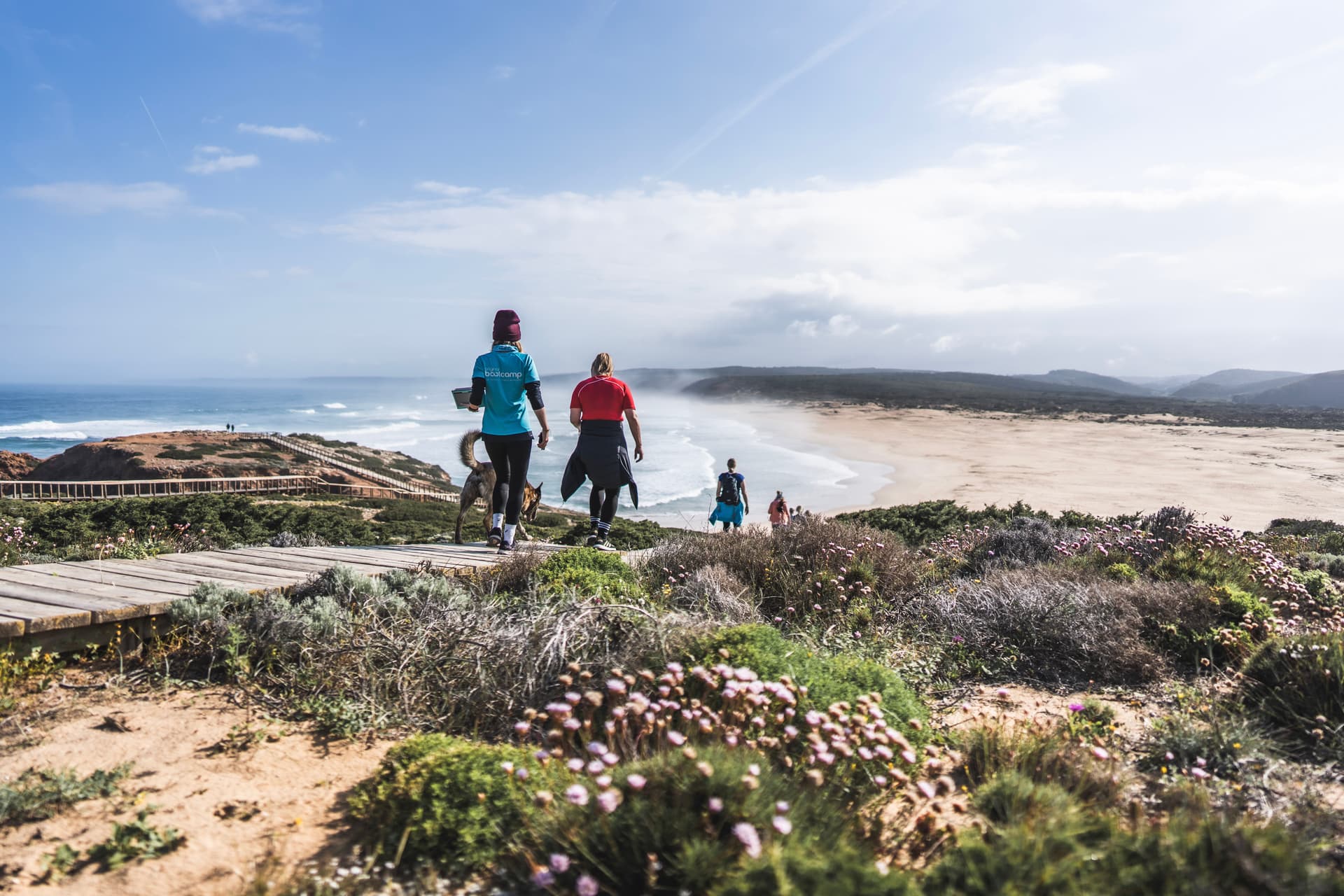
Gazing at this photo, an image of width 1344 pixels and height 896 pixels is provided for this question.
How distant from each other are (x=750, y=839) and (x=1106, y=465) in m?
32.9

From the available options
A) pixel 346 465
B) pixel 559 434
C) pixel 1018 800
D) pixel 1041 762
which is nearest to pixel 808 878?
pixel 1018 800

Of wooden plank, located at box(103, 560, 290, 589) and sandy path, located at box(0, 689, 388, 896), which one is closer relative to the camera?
sandy path, located at box(0, 689, 388, 896)

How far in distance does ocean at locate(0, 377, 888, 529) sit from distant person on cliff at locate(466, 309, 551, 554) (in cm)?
507

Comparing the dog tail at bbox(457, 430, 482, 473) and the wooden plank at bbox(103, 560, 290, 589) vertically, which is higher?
the dog tail at bbox(457, 430, 482, 473)

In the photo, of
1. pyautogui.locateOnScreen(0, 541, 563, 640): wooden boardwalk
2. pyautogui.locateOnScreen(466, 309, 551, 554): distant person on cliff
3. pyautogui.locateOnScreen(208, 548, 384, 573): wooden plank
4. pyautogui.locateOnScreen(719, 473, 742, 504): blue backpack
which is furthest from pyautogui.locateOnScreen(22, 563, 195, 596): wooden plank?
pyautogui.locateOnScreen(719, 473, 742, 504): blue backpack

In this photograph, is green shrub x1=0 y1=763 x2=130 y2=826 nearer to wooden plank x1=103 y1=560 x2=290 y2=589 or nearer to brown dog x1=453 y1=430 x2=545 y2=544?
wooden plank x1=103 y1=560 x2=290 y2=589

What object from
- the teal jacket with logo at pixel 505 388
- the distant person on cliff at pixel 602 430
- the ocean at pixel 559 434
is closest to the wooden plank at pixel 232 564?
the teal jacket with logo at pixel 505 388

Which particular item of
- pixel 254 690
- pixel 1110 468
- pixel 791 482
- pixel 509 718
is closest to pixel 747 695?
pixel 509 718

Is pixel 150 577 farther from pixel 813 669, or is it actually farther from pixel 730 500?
pixel 730 500

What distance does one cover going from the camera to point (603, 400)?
7.36 metres

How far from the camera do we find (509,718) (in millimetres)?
3629

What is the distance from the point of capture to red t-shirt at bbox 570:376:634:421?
24.1ft

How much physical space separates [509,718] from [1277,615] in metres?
5.69

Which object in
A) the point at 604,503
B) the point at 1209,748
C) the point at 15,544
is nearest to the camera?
the point at 1209,748
